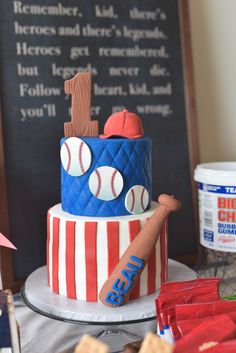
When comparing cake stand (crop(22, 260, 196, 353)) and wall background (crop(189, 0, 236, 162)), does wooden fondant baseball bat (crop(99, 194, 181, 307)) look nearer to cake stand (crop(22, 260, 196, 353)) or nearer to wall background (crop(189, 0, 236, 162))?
cake stand (crop(22, 260, 196, 353))

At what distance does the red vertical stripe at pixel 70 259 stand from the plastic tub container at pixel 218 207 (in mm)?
316

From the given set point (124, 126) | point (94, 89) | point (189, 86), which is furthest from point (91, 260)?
point (189, 86)

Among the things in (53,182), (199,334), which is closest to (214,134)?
(53,182)

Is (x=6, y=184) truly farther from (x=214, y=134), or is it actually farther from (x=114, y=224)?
(x=214, y=134)

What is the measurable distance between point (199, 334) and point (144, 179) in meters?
0.30

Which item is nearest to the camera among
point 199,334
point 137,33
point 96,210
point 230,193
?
point 199,334

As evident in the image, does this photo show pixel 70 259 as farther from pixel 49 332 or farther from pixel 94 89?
pixel 94 89

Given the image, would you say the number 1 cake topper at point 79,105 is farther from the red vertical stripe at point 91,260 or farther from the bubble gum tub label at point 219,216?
the bubble gum tub label at point 219,216

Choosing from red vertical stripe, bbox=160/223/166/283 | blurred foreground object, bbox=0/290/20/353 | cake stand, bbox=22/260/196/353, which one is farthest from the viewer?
red vertical stripe, bbox=160/223/166/283

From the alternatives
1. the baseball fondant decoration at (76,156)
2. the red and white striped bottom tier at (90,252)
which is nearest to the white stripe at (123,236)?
the red and white striped bottom tier at (90,252)

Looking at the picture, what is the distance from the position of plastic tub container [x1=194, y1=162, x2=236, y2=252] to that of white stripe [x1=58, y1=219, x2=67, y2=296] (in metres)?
0.32

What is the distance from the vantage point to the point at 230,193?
0.86 m

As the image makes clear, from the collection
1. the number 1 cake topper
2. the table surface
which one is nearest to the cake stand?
the table surface

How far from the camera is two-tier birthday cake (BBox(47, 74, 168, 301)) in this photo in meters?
0.69
